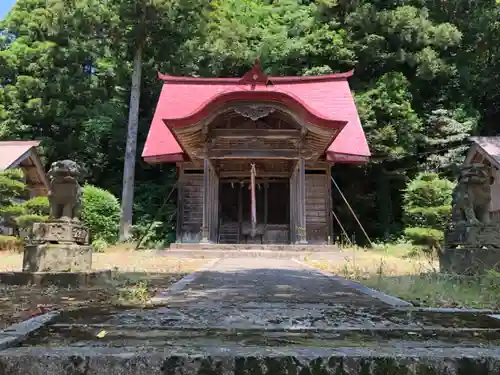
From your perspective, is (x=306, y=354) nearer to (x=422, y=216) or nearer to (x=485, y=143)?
(x=422, y=216)

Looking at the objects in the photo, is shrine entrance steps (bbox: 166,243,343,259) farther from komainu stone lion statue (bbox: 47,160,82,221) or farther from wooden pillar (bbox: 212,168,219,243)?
komainu stone lion statue (bbox: 47,160,82,221)

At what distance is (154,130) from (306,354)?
16.1 m

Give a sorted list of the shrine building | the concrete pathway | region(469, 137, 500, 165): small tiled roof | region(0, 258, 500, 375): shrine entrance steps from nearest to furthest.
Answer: region(0, 258, 500, 375): shrine entrance steps < the concrete pathway < the shrine building < region(469, 137, 500, 165): small tiled roof

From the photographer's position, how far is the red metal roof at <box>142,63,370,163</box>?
1322 centimetres

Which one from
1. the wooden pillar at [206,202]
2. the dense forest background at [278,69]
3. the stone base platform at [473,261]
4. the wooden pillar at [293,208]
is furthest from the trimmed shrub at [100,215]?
the stone base platform at [473,261]

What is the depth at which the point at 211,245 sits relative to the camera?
1291cm

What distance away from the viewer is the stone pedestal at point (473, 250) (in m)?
6.36

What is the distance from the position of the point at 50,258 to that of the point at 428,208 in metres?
11.1

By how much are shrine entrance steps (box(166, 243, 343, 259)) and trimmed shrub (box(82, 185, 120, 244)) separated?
402cm

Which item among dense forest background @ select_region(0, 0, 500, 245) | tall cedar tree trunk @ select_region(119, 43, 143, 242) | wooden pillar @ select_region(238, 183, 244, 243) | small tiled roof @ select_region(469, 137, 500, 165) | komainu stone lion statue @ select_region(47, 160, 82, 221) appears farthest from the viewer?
dense forest background @ select_region(0, 0, 500, 245)

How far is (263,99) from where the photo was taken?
13.5 metres

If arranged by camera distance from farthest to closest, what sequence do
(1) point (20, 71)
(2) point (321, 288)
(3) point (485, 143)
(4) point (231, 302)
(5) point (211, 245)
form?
(1) point (20, 71) < (3) point (485, 143) < (5) point (211, 245) < (2) point (321, 288) < (4) point (231, 302)

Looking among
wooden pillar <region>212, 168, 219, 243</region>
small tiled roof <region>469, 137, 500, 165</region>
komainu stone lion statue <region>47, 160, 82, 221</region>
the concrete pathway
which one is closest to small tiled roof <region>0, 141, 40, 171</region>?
wooden pillar <region>212, 168, 219, 243</region>

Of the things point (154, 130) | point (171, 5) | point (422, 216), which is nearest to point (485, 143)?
point (422, 216)
